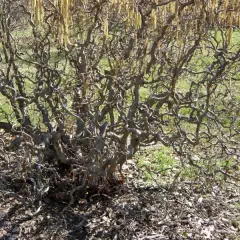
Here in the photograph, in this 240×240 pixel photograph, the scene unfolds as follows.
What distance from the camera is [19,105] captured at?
15.4ft

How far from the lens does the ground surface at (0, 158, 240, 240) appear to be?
3.98m

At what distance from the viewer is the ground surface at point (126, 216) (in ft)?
13.1

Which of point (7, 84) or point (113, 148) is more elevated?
point (7, 84)

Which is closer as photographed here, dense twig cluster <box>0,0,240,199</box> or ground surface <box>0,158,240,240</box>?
dense twig cluster <box>0,0,240,199</box>

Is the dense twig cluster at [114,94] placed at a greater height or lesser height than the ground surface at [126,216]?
greater

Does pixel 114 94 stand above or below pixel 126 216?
above

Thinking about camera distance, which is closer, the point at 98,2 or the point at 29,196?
the point at 98,2

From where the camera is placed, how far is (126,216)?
4199 mm

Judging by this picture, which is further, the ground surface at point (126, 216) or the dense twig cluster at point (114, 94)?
the ground surface at point (126, 216)

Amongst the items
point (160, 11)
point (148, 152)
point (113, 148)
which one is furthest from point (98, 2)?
point (148, 152)

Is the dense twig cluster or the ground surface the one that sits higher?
the dense twig cluster

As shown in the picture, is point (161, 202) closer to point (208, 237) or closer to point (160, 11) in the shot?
point (208, 237)

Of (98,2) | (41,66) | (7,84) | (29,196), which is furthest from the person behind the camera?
(7,84)

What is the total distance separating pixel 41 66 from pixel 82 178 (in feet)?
3.47
